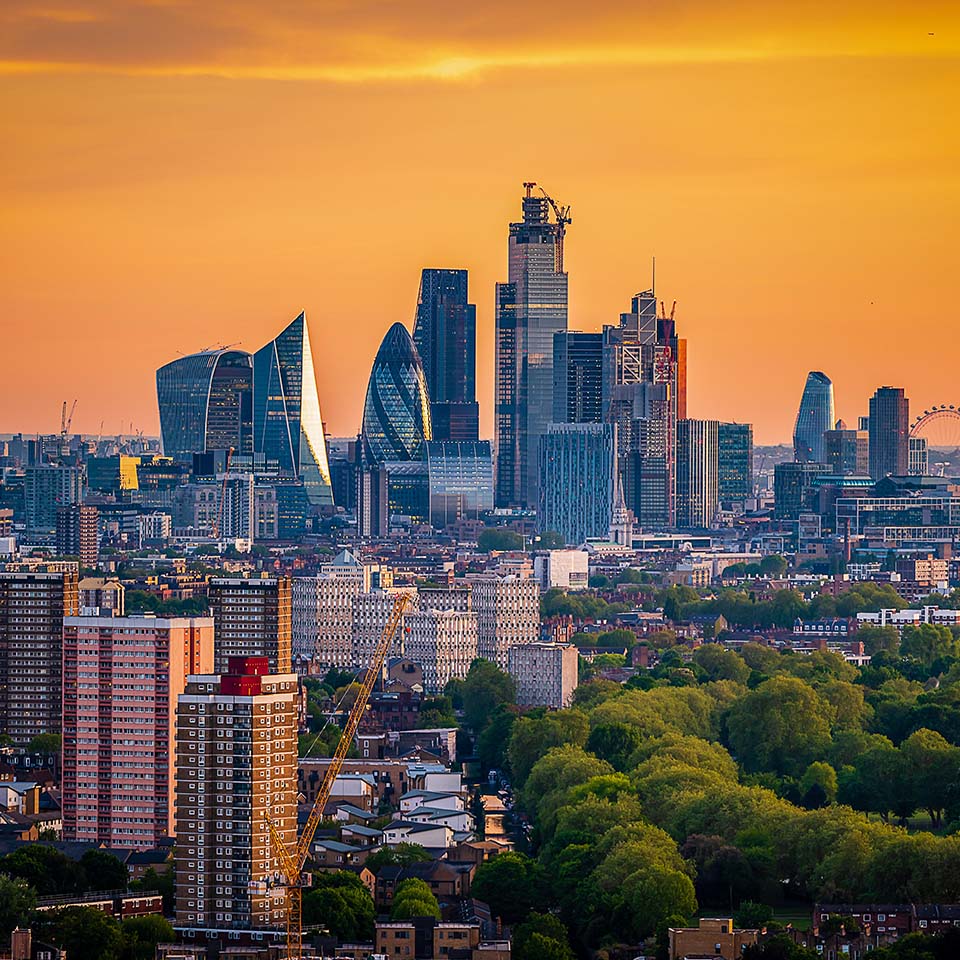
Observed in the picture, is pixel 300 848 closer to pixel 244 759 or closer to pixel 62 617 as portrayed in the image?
pixel 244 759

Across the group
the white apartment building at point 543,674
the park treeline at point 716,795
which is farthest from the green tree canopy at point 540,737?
the white apartment building at point 543,674

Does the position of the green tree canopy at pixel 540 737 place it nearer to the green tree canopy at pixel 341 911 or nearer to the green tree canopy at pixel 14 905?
the green tree canopy at pixel 341 911

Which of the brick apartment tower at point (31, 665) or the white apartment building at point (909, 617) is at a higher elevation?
the white apartment building at point (909, 617)

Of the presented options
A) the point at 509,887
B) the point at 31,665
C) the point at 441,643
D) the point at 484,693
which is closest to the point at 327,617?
the point at 441,643

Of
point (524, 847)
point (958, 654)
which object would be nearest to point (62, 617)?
point (524, 847)

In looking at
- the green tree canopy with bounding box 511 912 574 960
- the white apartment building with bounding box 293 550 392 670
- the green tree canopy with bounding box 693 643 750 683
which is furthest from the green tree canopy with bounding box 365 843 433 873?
the white apartment building with bounding box 293 550 392 670

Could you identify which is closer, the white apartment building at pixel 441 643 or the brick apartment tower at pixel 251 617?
the brick apartment tower at pixel 251 617

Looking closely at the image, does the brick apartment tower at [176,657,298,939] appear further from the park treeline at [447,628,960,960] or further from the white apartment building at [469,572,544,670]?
the white apartment building at [469,572,544,670]
